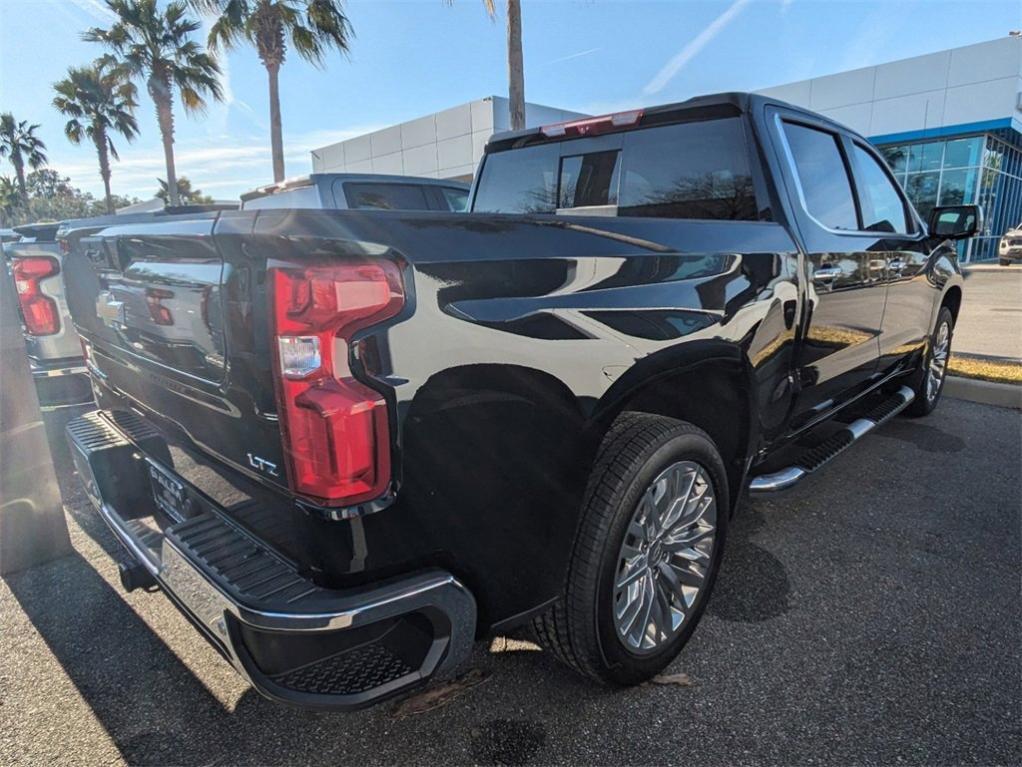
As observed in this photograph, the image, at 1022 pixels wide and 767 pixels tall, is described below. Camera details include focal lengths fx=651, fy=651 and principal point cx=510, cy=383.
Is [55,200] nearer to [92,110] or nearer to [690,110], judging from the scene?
[92,110]

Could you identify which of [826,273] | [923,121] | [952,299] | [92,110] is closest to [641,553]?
[826,273]

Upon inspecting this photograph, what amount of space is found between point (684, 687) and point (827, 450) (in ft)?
5.27

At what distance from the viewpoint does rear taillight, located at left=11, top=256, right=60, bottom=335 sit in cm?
323

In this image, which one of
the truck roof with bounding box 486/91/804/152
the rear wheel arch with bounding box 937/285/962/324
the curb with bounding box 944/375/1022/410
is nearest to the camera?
the truck roof with bounding box 486/91/804/152

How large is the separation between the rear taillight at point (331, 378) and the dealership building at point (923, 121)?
21.7 meters

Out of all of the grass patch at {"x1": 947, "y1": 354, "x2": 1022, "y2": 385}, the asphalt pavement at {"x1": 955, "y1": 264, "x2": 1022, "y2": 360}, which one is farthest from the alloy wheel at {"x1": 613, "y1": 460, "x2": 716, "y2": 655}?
the asphalt pavement at {"x1": 955, "y1": 264, "x2": 1022, "y2": 360}

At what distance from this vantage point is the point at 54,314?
365cm

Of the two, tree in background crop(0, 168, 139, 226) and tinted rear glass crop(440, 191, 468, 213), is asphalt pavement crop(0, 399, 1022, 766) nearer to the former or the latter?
tinted rear glass crop(440, 191, 468, 213)

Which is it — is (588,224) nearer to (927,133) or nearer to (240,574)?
(240,574)

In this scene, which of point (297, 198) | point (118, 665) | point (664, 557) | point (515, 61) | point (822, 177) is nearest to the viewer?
point (664, 557)

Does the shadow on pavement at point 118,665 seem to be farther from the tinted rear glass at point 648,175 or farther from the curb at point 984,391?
the curb at point 984,391

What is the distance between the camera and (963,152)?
22719mm

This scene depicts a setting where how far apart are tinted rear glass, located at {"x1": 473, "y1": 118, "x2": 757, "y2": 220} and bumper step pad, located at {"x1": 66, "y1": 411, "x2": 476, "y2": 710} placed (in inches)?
81.7

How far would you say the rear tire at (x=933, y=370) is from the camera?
477cm
